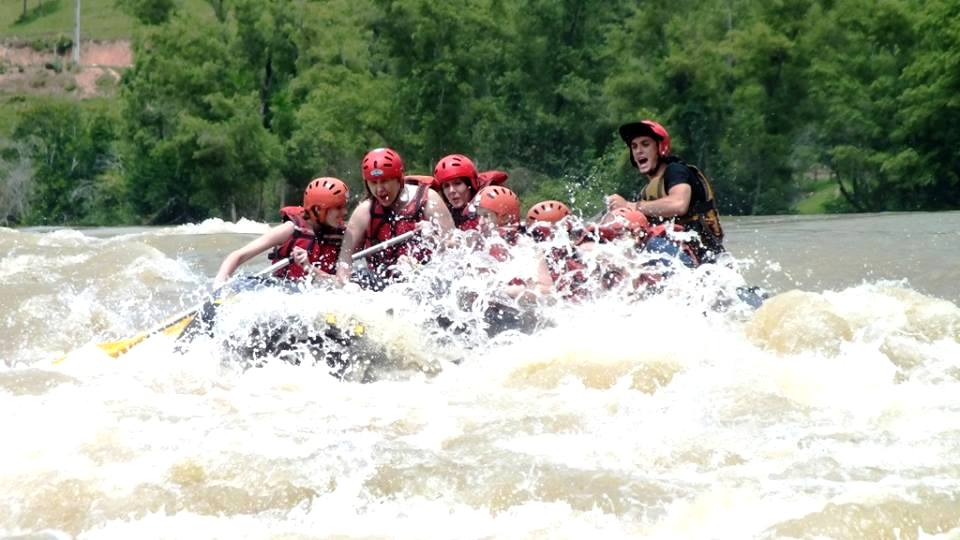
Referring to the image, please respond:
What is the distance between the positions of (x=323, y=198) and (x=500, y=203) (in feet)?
3.72

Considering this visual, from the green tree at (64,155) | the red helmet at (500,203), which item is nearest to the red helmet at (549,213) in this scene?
the red helmet at (500,203)

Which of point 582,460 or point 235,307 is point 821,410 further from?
point 235,307

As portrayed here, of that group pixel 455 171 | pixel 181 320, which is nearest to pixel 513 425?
pixel 455 171

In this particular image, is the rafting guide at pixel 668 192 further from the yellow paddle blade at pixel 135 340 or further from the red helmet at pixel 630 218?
the yellow paddle blade at pixel 135 340

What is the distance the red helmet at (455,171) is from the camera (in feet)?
32.8

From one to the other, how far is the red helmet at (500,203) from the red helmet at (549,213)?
0.14 metres

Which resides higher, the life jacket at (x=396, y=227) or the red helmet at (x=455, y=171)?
the red helmet at (x=455, y=171)

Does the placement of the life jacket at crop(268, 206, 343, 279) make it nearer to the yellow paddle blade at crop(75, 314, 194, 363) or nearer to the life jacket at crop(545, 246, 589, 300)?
the yellow paddle blade at crop(75, 314, 194, 363)

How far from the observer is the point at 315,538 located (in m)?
5.72

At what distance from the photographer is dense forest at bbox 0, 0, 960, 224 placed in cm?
3425

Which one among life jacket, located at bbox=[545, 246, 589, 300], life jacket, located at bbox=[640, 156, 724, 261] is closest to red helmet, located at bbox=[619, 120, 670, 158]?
life jacket, located at bbox=[640, 156, 724, 261]

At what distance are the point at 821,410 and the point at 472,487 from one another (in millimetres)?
2178

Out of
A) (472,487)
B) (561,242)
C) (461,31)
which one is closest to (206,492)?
(472,487)

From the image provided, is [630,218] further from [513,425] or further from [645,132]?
[513,425]
